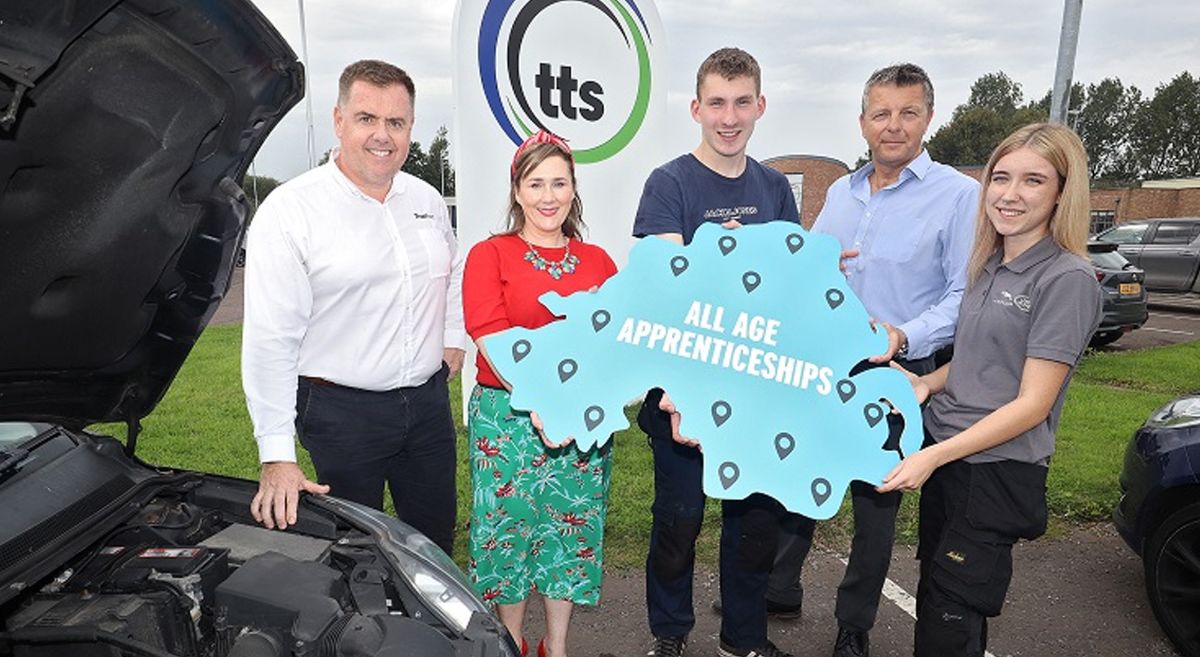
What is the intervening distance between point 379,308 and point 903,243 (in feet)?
6.19

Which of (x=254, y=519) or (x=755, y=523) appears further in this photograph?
(x=755, y=523)

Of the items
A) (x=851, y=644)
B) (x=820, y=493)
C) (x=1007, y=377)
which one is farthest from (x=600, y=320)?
(x=851, y=644)

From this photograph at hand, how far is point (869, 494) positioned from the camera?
2.97 meters

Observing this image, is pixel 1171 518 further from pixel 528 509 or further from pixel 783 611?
pixel 528 509

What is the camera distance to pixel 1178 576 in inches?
129

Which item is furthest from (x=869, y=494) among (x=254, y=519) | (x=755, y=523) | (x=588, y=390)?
(x=254, y=519)

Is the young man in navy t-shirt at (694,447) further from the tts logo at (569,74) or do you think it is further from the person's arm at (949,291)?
the tts logo at (569,74)

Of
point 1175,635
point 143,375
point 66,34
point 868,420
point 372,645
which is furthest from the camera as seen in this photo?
point 1175,635

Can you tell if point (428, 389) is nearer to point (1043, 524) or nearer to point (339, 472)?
point (339, 472)

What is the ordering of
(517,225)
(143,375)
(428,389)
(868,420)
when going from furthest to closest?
(428,389)
(517,225)
(143,375)
(868,420)

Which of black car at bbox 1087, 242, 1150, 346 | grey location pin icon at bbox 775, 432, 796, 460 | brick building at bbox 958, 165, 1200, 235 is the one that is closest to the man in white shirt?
grey location pin icon at bbox 775, 432, 796, 460

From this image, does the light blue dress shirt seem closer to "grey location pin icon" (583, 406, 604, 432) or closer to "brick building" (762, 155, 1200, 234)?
"grey location pin icon" (583, 406, 604, 432)

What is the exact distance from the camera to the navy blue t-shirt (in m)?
2.87

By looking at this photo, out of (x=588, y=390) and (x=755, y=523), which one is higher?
(x=588, y=390)
